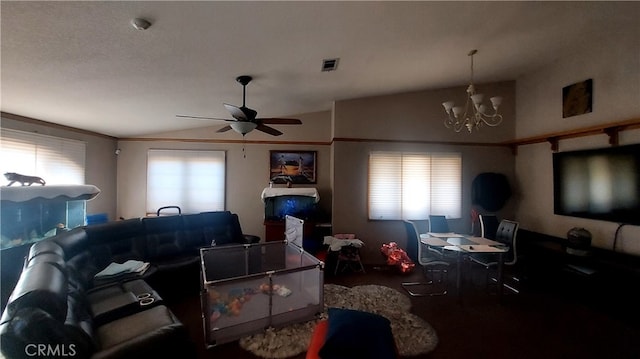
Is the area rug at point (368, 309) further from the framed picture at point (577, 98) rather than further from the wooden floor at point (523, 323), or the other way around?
the framed picture at point (577, 98)

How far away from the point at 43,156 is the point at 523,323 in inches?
271

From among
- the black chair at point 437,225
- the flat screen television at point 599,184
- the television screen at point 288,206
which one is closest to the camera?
the flat screen television at point 599,184

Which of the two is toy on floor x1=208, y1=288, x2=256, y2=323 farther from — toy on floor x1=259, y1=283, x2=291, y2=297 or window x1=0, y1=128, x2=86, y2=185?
window x1=0, y1=128, x2=86, y2=185

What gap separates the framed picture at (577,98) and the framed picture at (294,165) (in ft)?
14.5

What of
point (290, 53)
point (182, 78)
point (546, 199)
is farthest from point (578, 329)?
point (182, 78)

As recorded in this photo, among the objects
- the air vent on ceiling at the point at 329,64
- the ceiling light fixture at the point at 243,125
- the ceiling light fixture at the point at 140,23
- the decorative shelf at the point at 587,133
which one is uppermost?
the air vent on ceiling at the point at 329,64

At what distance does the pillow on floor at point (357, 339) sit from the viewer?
5.23 feet

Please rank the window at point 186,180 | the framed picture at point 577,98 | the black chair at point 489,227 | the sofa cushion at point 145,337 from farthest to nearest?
the window at point 186,180 → the black chair at point 489,227 → the framed picture at point 577,98 → the sofa cushion at point 145,337

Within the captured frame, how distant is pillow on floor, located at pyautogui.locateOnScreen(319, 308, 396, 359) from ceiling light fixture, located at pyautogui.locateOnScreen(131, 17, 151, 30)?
103 inches

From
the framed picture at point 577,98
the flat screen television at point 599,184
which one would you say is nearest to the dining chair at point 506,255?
the flat screen television at point 599,184

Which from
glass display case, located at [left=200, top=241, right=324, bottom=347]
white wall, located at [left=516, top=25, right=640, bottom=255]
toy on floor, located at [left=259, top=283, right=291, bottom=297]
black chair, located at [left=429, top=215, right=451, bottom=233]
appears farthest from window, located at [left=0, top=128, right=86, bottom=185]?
white wall, located at [left=516, top=25, right=640, bottom=255]

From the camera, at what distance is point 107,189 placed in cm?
530

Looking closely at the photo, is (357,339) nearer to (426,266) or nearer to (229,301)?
(229,301)

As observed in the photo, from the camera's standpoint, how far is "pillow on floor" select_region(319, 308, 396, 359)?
159cm
